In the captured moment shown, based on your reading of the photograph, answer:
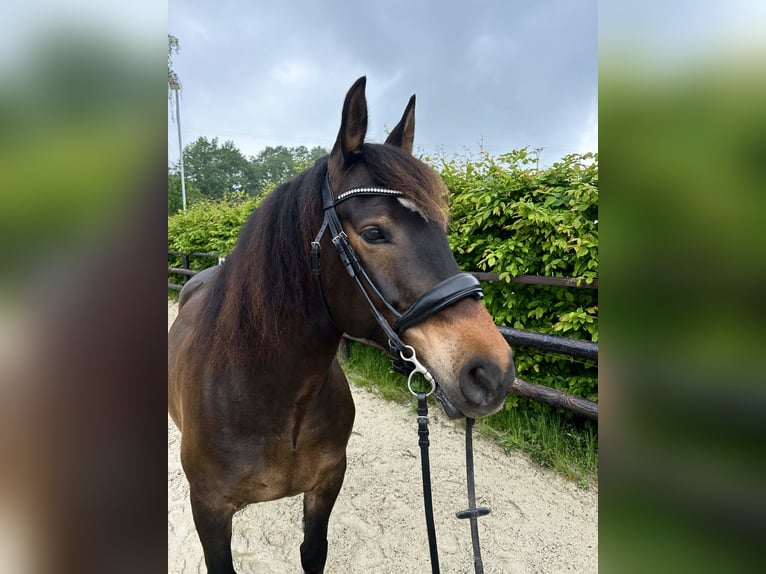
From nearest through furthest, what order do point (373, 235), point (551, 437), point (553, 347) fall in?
point (373, 235)
point (553, 347)
point (551, 437)

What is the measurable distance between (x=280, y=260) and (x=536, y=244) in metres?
2.50

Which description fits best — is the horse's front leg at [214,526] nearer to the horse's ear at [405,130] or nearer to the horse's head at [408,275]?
the horse's head at [408,275]

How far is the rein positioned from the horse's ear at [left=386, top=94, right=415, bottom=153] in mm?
493

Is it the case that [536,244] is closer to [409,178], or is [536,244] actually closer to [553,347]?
[553,347]

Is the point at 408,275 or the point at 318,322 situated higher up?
the point at 408,275

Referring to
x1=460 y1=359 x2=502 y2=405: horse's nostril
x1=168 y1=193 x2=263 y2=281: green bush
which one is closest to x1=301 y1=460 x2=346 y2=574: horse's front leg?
x1=460 y1=359 x2=502 y2=405: horse's nostril

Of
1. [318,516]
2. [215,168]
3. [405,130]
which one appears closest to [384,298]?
[405,130]

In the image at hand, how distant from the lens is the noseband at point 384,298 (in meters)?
1.05

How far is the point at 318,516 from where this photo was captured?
6.07 ft

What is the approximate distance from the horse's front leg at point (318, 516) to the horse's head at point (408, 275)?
93 centimetres

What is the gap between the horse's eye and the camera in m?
1.15
